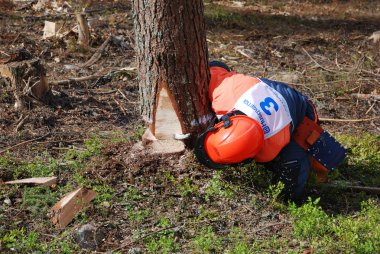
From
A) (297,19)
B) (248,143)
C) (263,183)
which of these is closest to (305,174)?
(263,183)

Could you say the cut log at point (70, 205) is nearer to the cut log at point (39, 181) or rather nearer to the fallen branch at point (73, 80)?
the cut log at point (39, 181)

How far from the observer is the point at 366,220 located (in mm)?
4086

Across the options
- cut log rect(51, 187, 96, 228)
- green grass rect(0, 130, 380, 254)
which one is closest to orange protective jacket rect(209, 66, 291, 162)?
green grass rect(0, 130, 380, 254)

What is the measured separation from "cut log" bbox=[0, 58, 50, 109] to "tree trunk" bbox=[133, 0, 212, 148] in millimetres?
A: 1666

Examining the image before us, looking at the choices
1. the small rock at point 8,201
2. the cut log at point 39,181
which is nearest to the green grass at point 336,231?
the cut log at point 39,181

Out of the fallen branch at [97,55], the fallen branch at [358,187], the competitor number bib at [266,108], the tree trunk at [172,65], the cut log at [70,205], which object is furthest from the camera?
the fallen branch at [97,55]

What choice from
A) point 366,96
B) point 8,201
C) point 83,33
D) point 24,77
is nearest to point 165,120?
point 8,201

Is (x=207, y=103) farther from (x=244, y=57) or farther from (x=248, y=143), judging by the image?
(x=244, y=57)

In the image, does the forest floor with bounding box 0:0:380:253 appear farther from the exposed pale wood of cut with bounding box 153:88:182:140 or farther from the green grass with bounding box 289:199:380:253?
the exposed pale wood of cut with bounding box 153:88:182:140

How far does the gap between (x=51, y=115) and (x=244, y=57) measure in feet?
9.84

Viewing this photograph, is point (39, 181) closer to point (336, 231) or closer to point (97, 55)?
point (336, 231)

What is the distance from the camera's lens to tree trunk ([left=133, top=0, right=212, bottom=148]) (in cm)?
419

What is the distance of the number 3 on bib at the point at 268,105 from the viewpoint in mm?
4109

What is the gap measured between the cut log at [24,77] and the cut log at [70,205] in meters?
1.91
